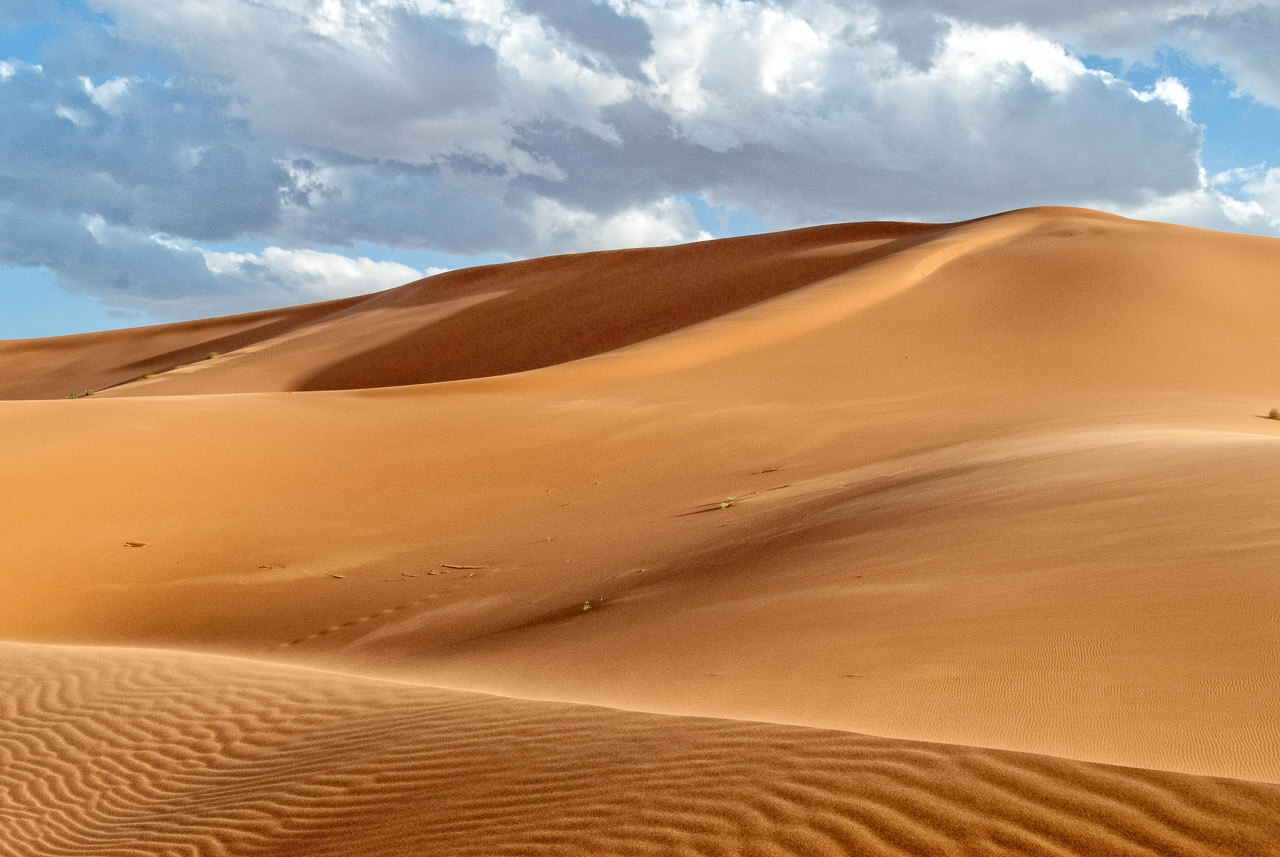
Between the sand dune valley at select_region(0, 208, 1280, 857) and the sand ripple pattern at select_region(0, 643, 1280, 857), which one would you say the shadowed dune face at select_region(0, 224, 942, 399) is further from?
the sand ripple pattern at select_region(0, 643, 1280, 857)

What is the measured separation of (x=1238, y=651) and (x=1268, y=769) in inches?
46.5

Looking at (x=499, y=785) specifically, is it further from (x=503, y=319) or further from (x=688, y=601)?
(x=503, y=319)

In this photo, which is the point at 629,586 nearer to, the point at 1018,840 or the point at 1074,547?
the point at 1074,547

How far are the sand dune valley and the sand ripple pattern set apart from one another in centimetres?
2

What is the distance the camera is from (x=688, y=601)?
7.98 m

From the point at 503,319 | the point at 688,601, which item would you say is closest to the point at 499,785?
the point at 688,601

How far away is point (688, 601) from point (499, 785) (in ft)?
11.6

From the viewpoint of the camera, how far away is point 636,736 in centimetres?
477

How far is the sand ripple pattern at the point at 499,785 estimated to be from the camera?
133 inches

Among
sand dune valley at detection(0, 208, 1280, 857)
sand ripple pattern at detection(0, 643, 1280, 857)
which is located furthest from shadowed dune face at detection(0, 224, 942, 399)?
sand ripple pattern at detection(0, 643, 1280, 857)

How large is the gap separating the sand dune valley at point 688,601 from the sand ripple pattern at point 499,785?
0.02 m

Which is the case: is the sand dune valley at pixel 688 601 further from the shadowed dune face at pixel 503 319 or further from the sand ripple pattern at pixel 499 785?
the shadowed dune face at pixel 503 319

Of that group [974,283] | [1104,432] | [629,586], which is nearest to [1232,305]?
[974,283]

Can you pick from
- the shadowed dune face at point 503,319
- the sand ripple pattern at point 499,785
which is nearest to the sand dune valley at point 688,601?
the sand ripple pattern at point 499,785
